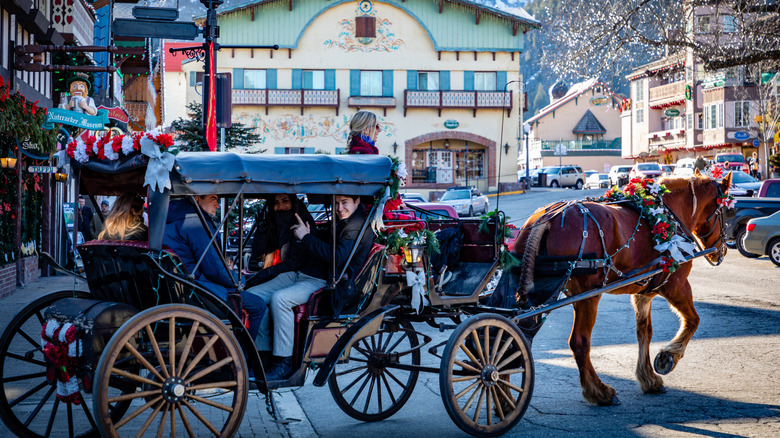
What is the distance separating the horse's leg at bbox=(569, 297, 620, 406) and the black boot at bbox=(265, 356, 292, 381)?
2535 millimetres

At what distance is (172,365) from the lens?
5.66 metres

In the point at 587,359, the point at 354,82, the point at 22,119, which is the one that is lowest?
the point at 587,359

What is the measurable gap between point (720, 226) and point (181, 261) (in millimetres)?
6086

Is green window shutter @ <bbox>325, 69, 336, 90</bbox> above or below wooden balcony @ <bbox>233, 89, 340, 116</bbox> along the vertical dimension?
above

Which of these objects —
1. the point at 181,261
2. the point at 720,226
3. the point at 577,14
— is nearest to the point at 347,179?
the point at 181,261

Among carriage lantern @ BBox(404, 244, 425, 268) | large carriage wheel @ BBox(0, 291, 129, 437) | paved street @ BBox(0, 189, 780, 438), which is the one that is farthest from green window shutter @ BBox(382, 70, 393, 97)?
carriage lantern @ BBox(404, 244, 425, 268)

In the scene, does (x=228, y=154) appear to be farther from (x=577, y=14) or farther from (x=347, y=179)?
(x=577, y=14)

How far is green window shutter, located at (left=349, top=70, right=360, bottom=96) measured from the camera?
56156 mm

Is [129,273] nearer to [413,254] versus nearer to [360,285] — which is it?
[360,285]

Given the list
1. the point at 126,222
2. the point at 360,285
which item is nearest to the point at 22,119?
the point at 126,222

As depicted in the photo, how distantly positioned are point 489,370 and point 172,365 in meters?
2.39

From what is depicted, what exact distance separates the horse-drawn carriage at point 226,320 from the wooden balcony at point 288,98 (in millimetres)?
47942

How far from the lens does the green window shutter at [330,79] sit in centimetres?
5597

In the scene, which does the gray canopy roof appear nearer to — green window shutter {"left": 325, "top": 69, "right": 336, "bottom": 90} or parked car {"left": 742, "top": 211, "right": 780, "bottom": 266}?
parked car {"left": 742, "top": 211, "right": 780, "bottom": 266}
